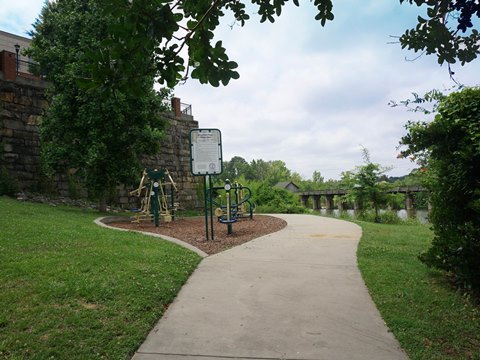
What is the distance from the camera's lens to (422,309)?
3936 mm

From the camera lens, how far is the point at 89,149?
11727mm

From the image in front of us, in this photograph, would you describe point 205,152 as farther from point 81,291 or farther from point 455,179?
point 455,179

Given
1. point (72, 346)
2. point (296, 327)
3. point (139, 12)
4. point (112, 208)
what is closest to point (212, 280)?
point (296, 327)

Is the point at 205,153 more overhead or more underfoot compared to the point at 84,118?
more underfoot

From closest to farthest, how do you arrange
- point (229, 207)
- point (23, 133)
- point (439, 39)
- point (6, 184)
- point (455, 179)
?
point (439, 39) < point (455, 179) < point (229, 207) < point (6, 184) < point (23, 133)

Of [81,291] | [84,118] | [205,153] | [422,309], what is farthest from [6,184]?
[422,309]

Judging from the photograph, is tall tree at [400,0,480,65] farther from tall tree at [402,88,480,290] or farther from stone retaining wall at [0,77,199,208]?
stone retaining wall at [0,77,199,208]

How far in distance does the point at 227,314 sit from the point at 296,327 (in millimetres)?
693

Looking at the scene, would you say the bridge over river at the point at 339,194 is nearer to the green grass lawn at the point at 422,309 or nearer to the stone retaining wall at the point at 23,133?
the green grass lawn at the point at 422,309

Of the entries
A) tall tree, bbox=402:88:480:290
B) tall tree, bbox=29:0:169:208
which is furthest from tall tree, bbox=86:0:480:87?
tall tree, bbox=29:0:169:208

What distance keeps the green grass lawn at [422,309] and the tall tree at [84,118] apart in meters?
8.63

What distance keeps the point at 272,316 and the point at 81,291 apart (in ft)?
6.36

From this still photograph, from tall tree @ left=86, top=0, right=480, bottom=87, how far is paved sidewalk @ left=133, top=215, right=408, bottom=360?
6.66 ft

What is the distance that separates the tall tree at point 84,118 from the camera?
11.9 meters
